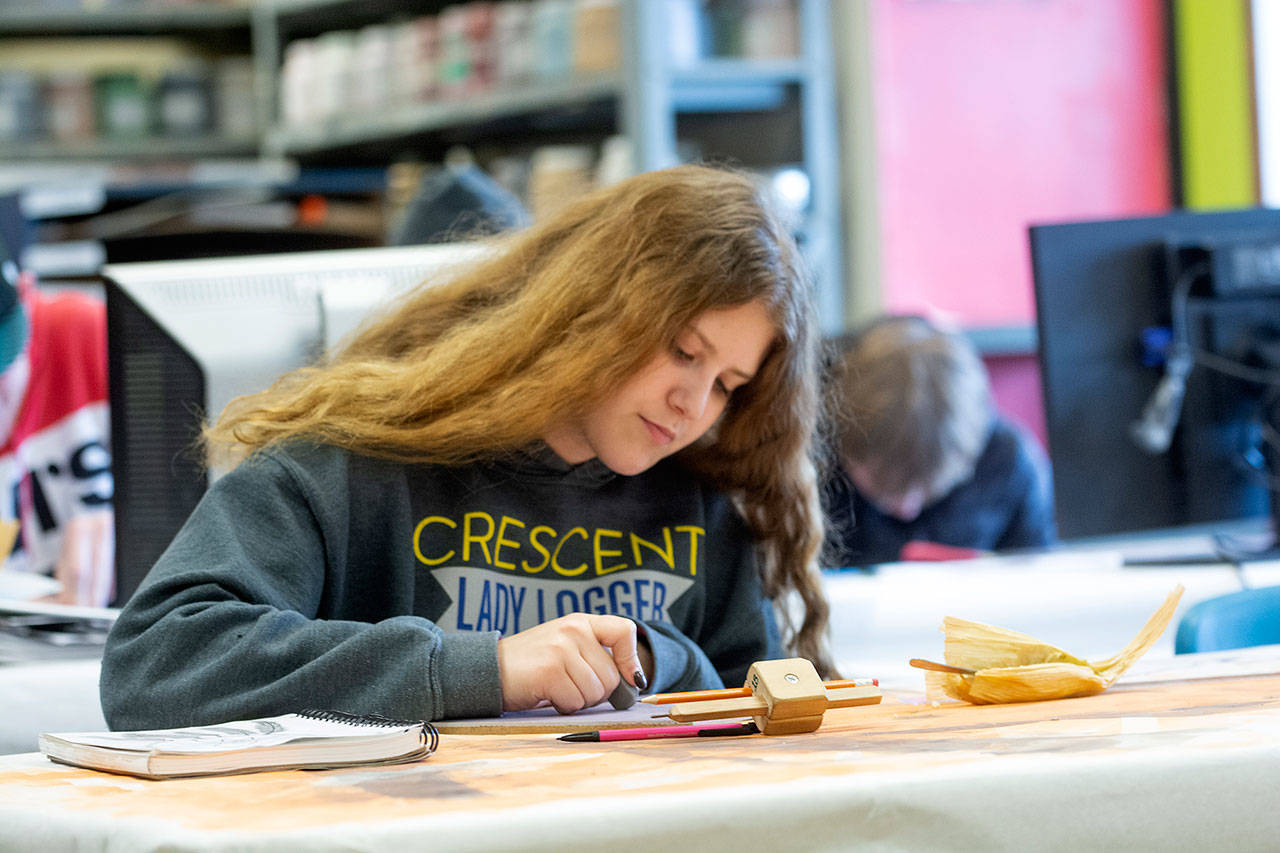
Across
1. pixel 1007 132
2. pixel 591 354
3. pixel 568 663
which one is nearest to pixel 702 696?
pixel 568 663

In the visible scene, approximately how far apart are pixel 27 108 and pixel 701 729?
11.2 feet

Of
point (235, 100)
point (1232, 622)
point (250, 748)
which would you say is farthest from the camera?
point (235, 100)

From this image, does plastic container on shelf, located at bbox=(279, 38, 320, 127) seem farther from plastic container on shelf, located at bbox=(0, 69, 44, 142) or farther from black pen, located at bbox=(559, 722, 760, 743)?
black pen, located at bbox=(559, 722, 760, 743)

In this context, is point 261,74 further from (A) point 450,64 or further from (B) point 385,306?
(B) point 385,306

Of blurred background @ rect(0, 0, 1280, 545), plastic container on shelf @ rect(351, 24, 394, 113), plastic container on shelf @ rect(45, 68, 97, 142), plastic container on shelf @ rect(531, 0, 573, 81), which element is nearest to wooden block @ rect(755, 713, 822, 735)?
blurred background @ rect(0, 0, 1280, 545)

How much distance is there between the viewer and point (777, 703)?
76 centimetres

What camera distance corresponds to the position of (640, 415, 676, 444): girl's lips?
1113 mm

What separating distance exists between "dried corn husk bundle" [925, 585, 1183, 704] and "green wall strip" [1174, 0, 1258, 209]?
2.63 m

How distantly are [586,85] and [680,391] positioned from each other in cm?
196

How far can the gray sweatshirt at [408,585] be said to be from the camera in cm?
86

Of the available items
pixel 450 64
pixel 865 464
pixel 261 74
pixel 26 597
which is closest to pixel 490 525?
pixel 26 597

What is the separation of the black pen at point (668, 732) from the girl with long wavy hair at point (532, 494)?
0.10m

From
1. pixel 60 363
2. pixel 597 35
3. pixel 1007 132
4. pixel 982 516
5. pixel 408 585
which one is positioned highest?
pixel 597 35

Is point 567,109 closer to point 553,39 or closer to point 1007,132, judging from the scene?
point 553,39
